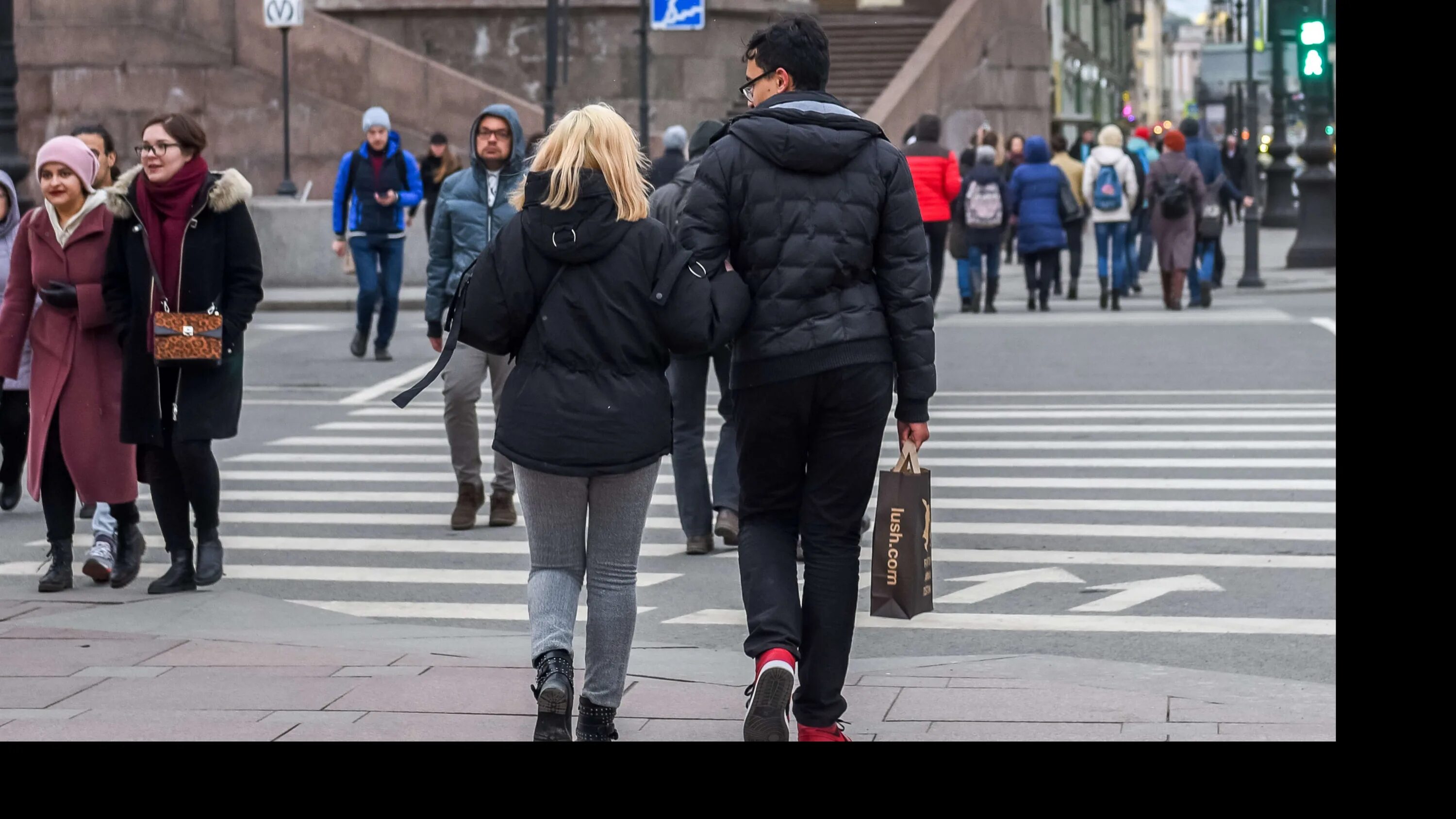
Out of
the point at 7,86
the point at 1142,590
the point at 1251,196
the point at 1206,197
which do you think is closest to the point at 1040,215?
the point at 1206,197

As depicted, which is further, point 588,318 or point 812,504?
point 812,504

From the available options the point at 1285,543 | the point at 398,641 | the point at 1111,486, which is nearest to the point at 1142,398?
the point at 1111,486

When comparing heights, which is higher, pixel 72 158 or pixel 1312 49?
pixel 1312 49

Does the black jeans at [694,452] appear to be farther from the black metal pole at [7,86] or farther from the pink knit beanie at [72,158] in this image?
the black metal pole at [7,86]

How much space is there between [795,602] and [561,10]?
92.4ft

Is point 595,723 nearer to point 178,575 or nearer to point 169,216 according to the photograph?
point 178,575

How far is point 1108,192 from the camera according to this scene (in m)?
21.0

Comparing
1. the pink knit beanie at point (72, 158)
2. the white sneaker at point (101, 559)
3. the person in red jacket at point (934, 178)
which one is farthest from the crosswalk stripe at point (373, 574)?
the person in red jacket at point (934, 178)

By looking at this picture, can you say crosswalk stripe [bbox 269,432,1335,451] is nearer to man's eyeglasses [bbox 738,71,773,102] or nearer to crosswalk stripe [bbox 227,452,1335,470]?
crosswalk stripe [bbox 227,452,1335,470]

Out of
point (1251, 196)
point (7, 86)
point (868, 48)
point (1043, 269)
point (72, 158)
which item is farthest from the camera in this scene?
point (868, 48)

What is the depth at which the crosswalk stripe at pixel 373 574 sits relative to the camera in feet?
27.7

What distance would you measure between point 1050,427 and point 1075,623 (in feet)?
18.8
